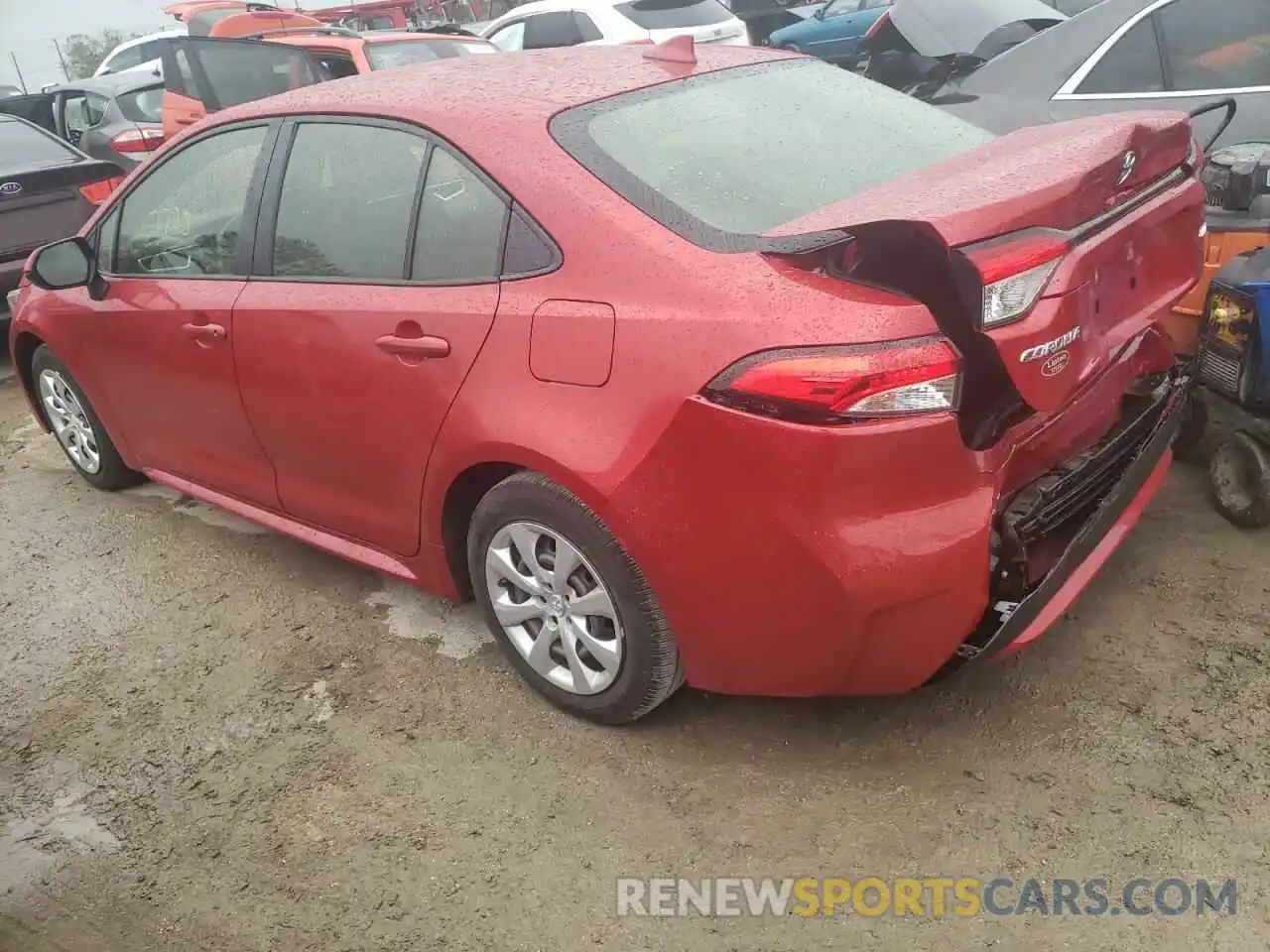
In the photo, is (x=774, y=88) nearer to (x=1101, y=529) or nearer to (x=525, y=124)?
(x=525, y=124)

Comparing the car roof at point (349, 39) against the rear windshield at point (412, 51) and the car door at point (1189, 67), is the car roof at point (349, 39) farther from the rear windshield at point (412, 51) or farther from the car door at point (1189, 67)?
the car door at point (1189, 67)

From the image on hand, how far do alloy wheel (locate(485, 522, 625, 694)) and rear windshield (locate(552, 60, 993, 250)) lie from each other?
852 mm

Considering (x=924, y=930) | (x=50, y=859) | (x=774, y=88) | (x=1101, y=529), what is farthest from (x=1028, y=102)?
(x=50, y=859)

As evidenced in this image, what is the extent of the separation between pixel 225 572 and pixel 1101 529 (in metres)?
2.93

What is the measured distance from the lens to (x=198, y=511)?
433 cm

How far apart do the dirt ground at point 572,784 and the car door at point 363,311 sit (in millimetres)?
563

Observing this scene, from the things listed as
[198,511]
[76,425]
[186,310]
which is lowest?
[198,511]

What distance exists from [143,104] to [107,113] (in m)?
0.54

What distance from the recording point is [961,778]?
245 centimetres

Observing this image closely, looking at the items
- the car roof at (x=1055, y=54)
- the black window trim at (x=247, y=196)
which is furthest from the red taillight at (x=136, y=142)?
the car roof at (x=1055, y=54)

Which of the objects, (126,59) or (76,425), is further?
(126,59)

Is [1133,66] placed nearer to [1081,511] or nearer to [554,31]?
[1081,511]

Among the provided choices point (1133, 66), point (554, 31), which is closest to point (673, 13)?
point (554, 31)

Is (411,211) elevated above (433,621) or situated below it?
above
